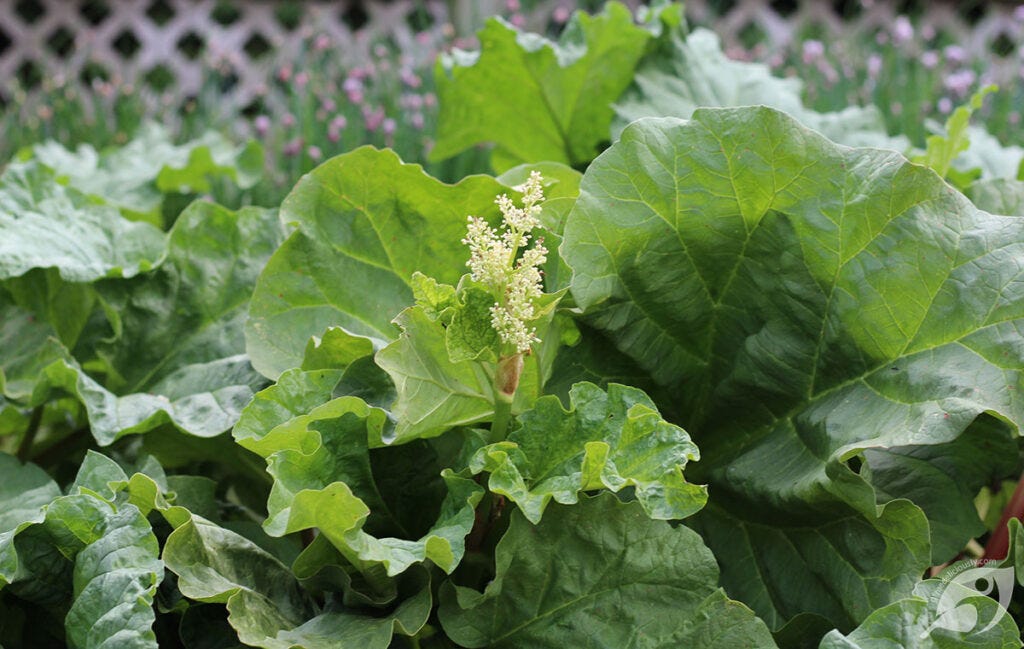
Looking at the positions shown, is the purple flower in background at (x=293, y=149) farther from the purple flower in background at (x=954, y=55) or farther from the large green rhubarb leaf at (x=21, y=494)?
the purple flower in background at (x=954, y=55)

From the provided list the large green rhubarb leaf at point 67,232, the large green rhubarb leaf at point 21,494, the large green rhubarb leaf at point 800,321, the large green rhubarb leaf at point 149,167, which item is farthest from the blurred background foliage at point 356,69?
the large green rhubarb leaf at point 800,321

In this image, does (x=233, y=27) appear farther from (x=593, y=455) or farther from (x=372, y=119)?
(x=593, y=455)

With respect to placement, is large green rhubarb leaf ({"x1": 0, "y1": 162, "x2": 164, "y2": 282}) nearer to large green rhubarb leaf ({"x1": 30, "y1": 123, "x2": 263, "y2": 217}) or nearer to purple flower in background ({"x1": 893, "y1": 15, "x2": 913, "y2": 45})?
large green rhubarb leaf ({"x1": 30, "y1": 123, "x2": 263, "y2": 217})

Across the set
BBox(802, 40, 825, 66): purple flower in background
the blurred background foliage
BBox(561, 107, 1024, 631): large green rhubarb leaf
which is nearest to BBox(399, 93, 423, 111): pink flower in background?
the blurred background foliage

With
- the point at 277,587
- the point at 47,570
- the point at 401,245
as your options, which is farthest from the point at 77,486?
the point at 401,245

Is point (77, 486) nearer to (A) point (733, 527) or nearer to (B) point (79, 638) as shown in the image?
(B) point (79, 638)

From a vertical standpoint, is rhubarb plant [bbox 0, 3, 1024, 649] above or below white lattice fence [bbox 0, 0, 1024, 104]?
above
